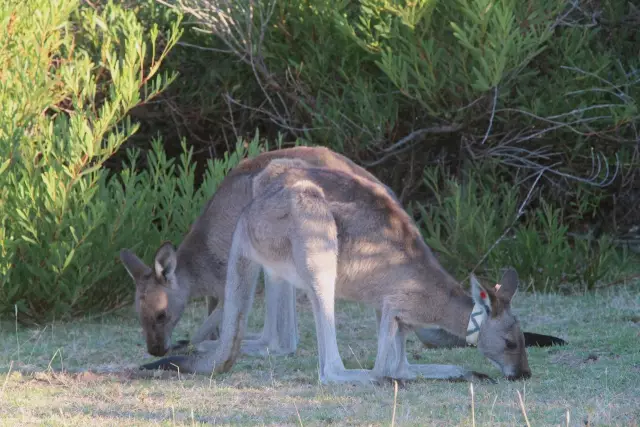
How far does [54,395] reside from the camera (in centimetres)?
459

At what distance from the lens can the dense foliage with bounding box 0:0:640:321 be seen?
249 inches

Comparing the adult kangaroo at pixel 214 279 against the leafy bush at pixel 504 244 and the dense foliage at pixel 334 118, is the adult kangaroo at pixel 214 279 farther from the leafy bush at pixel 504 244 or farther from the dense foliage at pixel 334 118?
the leafy bush at pixel 504 244

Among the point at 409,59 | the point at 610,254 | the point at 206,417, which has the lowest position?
the point at 610,254

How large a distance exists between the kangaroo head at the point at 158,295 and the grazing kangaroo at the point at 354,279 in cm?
66

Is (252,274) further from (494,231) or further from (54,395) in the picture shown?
(494,231)

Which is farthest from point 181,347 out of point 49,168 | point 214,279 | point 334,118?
point 334,118

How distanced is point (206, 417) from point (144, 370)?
0.99 m

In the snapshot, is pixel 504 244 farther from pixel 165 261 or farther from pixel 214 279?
pixel 165 261

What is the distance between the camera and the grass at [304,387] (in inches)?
162

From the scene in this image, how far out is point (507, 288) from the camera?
5.04 meters

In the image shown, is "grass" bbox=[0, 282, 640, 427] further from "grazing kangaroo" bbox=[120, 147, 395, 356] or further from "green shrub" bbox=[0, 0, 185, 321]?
"green shrub" bbox=[0, 0, 185, 321]

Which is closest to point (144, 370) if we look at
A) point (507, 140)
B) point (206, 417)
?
point (206, 417)

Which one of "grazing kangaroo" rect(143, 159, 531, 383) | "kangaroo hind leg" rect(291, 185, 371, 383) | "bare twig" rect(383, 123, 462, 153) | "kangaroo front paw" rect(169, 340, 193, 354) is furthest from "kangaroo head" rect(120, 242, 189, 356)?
"bare twig" rect(383, 123, 462, 153)

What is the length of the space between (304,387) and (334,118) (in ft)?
10.4
